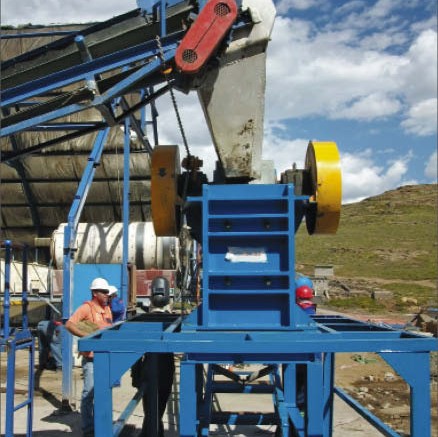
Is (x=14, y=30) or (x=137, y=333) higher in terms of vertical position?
(x=14, y=30)

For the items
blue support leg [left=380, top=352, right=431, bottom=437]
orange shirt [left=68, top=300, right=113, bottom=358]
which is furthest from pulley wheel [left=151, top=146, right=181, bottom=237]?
blue support leg [left=380, top=352, right=431, bottom=437]

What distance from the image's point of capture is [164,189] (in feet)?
14.8

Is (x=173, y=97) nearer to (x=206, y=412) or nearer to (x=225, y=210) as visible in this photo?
(x=225, y=210)

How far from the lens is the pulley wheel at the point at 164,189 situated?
177 inches

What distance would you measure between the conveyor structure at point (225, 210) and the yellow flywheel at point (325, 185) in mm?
11

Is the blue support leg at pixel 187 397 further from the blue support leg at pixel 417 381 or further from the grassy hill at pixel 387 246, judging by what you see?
the grassy hill at pixel 387 246

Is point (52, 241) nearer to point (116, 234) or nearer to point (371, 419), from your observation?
point (116, 234)

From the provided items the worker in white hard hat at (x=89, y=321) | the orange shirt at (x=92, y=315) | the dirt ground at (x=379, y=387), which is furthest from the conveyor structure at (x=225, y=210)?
the dirt ground at (x=379, y=387)

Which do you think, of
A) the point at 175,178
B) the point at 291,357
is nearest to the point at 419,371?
the point at 291,357

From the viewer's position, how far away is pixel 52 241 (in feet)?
45.0

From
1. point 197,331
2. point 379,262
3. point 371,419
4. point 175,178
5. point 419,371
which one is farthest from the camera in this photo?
point 379,262

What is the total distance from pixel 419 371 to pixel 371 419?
6.23ft

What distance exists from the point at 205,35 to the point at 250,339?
7.67 ft

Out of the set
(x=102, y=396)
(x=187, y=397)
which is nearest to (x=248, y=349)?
(x=187, y=397)
